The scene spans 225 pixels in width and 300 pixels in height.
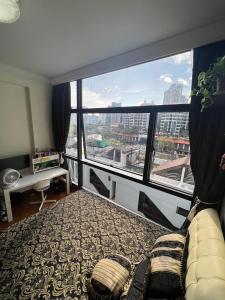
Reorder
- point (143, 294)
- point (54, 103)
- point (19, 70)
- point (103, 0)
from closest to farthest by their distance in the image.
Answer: point (143, 294), point (103, 0), point (19, 70), point (54, 103)

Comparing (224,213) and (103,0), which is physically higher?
(103,0)

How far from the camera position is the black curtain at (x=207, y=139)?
4.58ft

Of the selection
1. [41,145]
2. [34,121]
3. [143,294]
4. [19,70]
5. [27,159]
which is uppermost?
[19,70]

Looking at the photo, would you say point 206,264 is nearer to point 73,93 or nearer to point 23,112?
point 73,93

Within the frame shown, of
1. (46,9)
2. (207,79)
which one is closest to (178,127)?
(207,79)

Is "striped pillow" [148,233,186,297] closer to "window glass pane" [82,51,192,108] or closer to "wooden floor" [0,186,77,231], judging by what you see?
"window glass pane" [82,51,192,108]

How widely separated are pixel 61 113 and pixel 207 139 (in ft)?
8.96

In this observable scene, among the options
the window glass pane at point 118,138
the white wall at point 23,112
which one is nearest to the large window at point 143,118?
the window glass pane at point 118,138

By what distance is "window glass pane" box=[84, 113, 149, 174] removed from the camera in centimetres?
229

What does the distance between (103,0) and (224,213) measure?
2.10 m

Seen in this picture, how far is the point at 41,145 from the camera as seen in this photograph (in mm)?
3266

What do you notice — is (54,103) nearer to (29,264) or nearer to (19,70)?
(19,70)

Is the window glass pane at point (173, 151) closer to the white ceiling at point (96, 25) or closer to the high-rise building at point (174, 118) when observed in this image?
the high-rise building at point (174, 118)

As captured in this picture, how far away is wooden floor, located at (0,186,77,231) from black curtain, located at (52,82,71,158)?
102 centimetres
